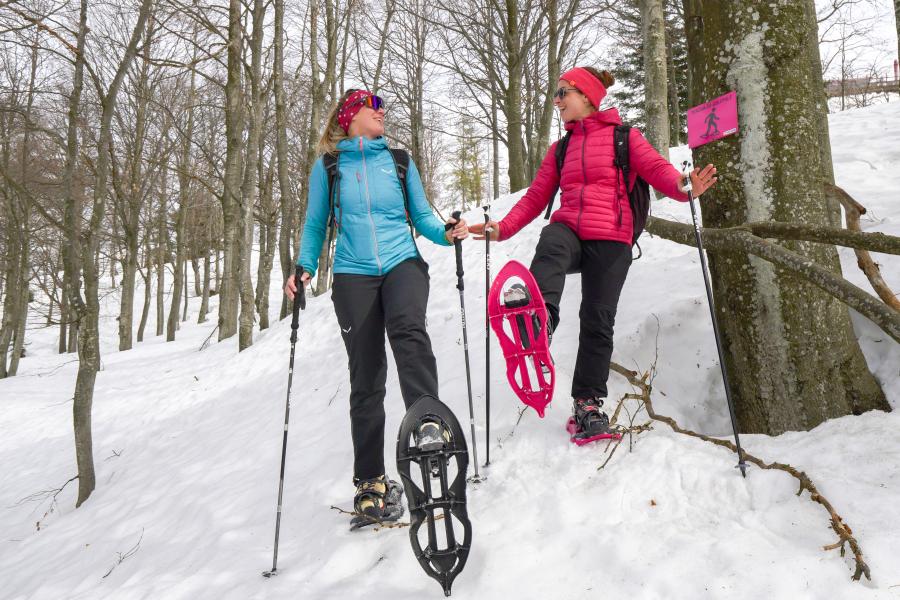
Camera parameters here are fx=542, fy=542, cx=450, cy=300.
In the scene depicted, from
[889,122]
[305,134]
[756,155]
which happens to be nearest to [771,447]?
[756,155]

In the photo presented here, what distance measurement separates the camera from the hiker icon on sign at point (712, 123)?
2.97m

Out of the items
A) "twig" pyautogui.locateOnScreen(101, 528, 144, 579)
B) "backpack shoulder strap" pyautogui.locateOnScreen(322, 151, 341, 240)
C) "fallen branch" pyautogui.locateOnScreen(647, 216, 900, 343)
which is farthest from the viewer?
"twig" pyautogui.locateOnScreen(101, 528, 144, 579)

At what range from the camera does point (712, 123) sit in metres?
2.99

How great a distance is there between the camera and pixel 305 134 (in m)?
19.7

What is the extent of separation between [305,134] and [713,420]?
18.8 meters

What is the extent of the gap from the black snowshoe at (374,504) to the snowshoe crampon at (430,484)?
652 mm

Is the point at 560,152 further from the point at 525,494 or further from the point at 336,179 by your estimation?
the point at 525,494

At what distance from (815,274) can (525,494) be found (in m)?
1.64

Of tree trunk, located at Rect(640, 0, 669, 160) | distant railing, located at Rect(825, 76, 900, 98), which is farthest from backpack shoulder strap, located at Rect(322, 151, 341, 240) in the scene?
distant railing, located at Rect(825, 76, 900, 98)

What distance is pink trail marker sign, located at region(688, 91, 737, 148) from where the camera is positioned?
2883mm

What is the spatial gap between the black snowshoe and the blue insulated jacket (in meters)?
1.16

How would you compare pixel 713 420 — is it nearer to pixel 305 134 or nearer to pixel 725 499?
pixel 725 499

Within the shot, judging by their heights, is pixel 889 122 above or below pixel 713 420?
above

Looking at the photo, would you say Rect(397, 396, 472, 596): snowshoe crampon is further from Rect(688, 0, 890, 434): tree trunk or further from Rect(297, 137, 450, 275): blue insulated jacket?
Rect(688, 0, 890, 434): tree trunk
